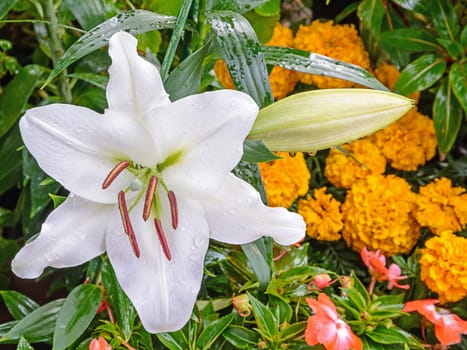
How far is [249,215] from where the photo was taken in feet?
1.49

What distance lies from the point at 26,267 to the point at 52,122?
12cm

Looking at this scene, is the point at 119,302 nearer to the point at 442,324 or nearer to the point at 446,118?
the point at 442,324

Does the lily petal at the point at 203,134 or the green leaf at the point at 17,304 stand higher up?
the lily petal at the point at 203,134

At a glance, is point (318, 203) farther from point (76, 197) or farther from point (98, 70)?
point (76, 197)

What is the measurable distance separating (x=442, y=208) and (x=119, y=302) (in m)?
0.57

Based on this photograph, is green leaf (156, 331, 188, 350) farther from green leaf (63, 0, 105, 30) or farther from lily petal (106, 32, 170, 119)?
green leaf (63, 0, 105, 30)

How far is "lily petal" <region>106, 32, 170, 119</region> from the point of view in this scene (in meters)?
0.43

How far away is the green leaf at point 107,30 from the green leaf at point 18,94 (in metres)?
0.39

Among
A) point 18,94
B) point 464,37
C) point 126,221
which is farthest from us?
point 464,37

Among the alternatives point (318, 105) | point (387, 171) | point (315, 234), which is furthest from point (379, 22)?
point (318, 105)

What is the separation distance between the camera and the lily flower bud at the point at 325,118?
0.46m

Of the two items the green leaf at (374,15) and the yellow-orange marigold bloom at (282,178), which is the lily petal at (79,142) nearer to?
the yellow-orange marigold bloom at (282,178)

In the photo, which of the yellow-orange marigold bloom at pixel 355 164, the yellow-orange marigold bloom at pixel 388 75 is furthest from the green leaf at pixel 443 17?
the yellow-orange marigold bloom at pixel 355 164

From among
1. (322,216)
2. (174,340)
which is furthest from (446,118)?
(174,340)
